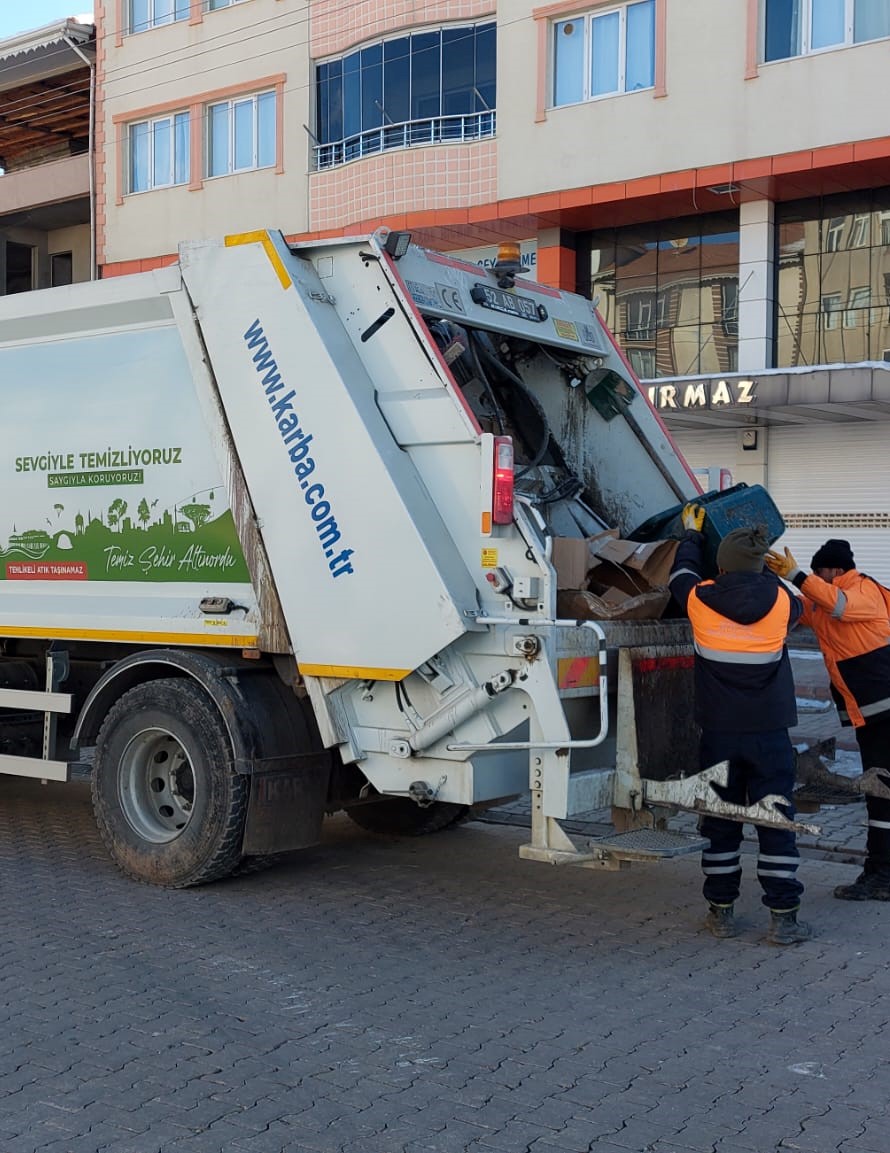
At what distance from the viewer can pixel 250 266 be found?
6.00m

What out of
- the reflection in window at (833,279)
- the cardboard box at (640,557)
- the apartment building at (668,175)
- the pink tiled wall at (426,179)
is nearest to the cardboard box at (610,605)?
the cardboard box at (640,557)

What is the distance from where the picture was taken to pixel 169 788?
6383mm

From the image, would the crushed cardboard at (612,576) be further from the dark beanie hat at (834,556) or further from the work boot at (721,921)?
the work boot at (721,921)

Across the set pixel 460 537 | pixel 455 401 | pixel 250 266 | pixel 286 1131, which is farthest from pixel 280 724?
pixel 286 1131

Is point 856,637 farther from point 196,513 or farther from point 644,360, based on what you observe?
point 644,360

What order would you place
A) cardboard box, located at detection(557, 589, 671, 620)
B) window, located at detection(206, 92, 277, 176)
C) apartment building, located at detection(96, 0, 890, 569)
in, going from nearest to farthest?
cardboard box, located at detection(557, 589, 671, 620) → apartment building, located at detection(96, 0, 890, 569) → window, located at detection(206, 92, 277, 176)

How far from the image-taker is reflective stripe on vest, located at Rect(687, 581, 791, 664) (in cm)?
549

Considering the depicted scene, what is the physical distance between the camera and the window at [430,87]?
66.1 ft

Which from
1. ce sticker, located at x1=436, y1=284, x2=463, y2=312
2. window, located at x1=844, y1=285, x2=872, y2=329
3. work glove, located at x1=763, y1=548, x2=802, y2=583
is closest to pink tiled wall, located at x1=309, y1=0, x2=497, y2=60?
→ window, located at x1=844, y1=285, x2=872, y2=329

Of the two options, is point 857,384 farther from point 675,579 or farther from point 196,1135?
point 196,1135

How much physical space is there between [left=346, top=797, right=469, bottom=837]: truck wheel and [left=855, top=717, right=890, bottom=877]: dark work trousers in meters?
2.13

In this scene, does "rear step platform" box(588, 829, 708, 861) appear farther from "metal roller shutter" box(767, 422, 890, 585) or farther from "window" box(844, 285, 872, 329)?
"window" box(844, 285, 872, 329)

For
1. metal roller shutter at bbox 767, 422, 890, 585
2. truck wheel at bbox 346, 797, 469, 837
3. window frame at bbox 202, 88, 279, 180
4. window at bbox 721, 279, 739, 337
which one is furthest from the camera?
window frame at bbox 202, 88, 279, 180

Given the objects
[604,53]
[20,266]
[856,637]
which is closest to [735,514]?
[856,637]
